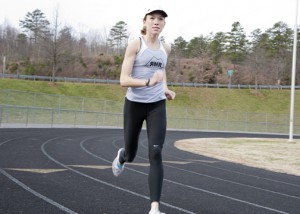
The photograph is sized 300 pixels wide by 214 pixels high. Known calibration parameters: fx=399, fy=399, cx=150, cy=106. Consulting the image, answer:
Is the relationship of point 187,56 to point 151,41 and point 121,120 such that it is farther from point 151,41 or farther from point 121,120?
point 151,41

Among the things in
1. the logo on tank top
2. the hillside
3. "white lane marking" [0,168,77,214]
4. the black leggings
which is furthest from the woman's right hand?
the hillside

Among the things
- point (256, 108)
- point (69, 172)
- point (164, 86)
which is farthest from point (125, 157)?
point (256, 108)

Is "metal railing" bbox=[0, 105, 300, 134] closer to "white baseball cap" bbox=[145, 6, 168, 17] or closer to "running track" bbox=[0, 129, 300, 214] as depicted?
"running track" bbox=[0, 129, 300, 214]

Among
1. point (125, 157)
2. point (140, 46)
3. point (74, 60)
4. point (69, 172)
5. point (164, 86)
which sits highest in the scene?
point (74, 60)

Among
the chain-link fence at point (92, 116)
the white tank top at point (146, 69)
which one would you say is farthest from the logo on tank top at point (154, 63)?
the chain-link fence at point (92, 116)

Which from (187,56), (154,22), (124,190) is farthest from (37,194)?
(187,56)

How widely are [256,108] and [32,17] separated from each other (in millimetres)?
58190

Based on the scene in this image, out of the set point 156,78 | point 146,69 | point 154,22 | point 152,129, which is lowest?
point 152,129

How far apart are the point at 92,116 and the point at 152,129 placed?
2812 cm

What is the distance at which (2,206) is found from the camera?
4.47 m

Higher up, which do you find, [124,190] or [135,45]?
[135,45]

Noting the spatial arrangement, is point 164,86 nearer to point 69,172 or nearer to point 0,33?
Answer: point 69,172

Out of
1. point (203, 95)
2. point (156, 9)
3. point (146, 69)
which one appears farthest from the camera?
point (203, 95)

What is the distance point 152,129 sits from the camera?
4250 mm
